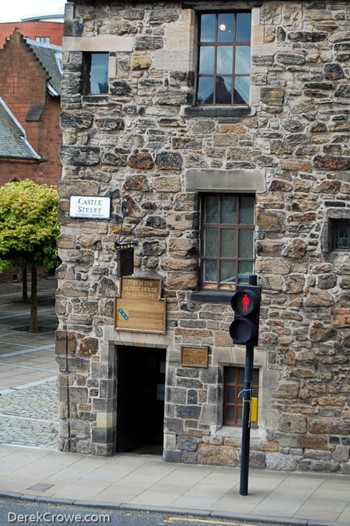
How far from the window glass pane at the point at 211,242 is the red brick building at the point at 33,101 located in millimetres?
35997

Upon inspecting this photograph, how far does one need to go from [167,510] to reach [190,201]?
5.14 meters

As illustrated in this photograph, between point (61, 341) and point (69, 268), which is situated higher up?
point (69, 268)

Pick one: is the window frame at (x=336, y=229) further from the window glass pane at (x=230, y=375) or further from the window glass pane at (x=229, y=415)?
the window glass pane at (x=229, y=415)

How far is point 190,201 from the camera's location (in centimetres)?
1611

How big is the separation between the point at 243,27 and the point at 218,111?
148 centimetres

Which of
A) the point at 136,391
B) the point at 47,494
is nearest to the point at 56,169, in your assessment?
the point at 136,391

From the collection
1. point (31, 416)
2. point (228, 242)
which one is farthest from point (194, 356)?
point (31, 416)

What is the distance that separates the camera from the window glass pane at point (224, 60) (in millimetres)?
16125

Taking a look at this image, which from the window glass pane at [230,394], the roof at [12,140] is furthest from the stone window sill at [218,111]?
the roof at [12,140]

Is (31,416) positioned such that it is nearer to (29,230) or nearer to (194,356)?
(194,356)

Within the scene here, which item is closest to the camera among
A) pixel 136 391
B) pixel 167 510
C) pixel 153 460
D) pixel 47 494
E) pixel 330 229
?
pixel 167 510

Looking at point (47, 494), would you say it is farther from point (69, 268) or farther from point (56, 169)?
point (56, 169)

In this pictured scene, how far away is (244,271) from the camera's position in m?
16.3
